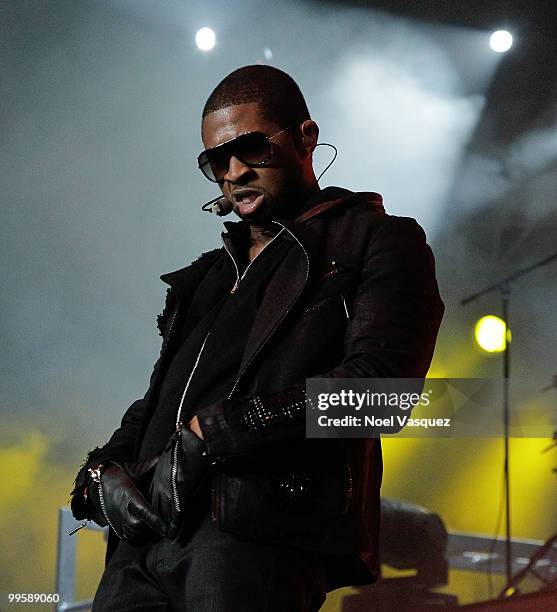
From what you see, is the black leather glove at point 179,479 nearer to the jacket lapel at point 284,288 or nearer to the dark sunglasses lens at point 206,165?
the jacket lapel at point 284,288

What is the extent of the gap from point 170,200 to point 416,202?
88 centimetres

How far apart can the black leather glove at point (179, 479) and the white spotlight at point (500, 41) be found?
105 inches

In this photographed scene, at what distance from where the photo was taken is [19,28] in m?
3.57

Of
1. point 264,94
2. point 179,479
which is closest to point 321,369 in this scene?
point 179,479

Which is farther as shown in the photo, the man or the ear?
the ear

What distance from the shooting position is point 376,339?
1291 millimetres

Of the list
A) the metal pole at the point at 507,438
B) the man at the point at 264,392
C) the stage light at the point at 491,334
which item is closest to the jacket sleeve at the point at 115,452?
the man at the point at 264,392

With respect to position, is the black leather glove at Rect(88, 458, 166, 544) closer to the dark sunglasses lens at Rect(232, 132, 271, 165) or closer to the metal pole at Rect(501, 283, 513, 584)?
the dark sunglasses lens at Rect(232, 132, 271, 165)

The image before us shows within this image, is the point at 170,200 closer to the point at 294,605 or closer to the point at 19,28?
the point at 19,28

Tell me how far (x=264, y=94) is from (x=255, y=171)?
0.13m

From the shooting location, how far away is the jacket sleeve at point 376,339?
1.23 m

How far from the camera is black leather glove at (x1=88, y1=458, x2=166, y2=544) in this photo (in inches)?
51.3

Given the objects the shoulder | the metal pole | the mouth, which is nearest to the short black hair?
the mouth

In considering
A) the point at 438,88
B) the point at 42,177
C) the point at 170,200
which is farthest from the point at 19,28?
the point at 438,88
